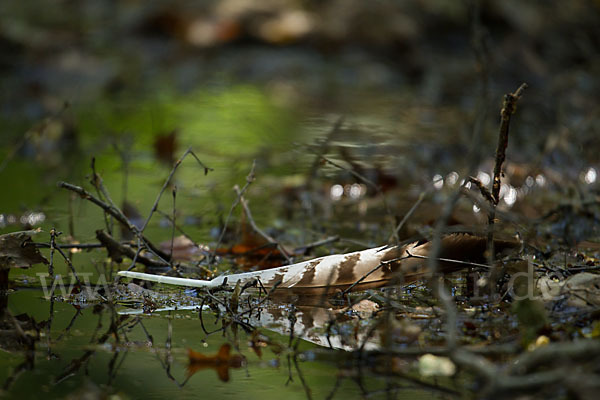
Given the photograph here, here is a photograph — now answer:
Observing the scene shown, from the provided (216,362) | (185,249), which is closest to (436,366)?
(216,362)

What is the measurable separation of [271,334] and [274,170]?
214 cm

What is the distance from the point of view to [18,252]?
168cm

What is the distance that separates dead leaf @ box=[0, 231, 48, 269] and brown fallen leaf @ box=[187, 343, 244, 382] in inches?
19.7

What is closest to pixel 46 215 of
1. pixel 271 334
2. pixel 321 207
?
pixel 321 207

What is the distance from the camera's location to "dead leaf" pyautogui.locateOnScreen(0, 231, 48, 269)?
1675 millimetres

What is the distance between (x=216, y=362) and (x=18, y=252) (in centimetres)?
59

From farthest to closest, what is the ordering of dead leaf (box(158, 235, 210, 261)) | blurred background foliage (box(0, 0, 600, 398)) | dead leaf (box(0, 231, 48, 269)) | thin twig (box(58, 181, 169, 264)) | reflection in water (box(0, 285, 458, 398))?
blurred background foliage (box(0, 0, 600, 398)), dead leaf (box(158, 235, 210, 261)), thin twig (box(58, 181, 169, 264)), dead leaf (box(0, 231, 48, 269)), reflection in water (box(0, 285, 458, 398))

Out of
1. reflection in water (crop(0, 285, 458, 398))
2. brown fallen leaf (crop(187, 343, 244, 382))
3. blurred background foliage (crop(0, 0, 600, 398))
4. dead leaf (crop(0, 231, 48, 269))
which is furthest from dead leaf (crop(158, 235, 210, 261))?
brown fallen leaf (crop(187, 343, 244, 382))

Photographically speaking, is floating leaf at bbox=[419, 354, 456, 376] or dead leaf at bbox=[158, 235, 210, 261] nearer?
floating leaf at bbox=[419, 354, 456, 376]

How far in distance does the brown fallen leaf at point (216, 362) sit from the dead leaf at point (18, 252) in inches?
19.7

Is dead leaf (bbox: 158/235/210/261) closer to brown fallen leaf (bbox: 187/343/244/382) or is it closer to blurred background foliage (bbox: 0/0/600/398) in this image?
blurred background foliage (bbox: 0/0/600/398)

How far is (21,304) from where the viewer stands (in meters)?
1.68

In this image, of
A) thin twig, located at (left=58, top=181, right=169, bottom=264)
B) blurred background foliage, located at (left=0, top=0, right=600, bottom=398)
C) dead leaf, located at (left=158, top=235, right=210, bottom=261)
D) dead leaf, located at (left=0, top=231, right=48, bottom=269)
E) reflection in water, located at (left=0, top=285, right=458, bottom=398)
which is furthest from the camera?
blurred background foliage, located at (left=0, top=0, right=600, bottom=398)

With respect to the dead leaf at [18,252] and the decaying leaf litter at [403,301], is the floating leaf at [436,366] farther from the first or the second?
the dead leaf at [18,252]
